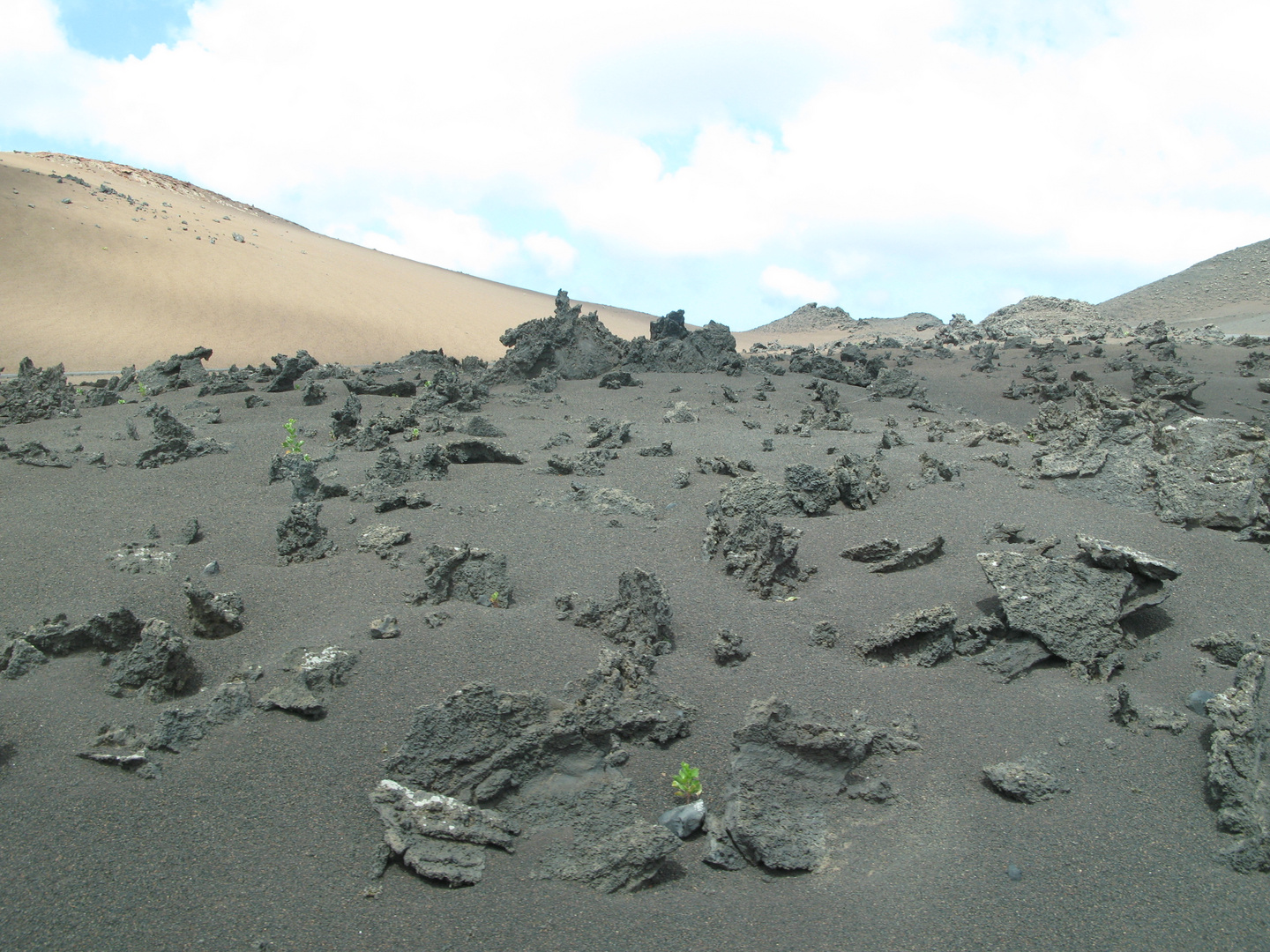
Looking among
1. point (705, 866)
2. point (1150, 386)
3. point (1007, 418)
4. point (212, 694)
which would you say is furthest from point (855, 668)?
point (1150, 386)

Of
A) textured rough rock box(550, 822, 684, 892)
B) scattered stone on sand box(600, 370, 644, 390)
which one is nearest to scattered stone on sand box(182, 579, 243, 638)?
textured rough rock box(550, 822, 684, 892)

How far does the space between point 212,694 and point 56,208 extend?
30061mm

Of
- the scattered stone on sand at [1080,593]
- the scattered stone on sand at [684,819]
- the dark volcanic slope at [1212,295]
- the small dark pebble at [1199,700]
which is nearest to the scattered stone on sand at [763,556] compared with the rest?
the scattered stone on sand at [1080,593]

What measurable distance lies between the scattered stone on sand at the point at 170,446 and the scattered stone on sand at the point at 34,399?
2953 mm

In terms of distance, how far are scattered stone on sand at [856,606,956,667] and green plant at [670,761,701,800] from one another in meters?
1.37

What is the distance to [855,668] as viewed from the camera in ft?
13.4

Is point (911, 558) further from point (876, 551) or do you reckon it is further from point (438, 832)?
point (438, 832)

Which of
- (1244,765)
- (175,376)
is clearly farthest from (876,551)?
(175,376)

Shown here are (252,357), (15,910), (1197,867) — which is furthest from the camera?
(252,357)

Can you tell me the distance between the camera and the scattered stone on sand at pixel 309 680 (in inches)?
140

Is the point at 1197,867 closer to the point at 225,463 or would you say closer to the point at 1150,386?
the point at 225,463

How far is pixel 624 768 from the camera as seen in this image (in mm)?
3406

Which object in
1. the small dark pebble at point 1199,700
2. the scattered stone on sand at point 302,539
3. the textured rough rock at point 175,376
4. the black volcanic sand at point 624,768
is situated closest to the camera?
the black volcanic sand at point 624,768

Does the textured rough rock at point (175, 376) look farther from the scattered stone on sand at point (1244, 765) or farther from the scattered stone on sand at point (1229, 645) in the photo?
the scattered stone on sand at point (1244, 765)
